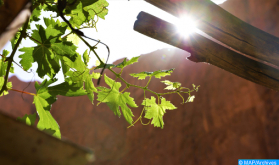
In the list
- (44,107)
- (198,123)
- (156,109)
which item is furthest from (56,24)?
(198,123)

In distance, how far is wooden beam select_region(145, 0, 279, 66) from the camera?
0.41 m

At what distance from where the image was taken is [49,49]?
0.51 metres

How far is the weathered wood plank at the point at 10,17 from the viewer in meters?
0.14

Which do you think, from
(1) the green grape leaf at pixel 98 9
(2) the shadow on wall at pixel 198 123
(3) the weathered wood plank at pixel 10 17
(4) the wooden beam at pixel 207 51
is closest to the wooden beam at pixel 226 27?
(4) the wooden beam at pixel 207 51

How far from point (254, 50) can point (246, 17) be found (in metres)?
5.66

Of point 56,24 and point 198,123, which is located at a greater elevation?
point 198,123

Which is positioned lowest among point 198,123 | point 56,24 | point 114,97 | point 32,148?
point 32,148

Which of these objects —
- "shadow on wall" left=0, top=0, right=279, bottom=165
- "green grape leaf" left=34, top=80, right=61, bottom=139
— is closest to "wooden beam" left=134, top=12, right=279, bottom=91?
"green grape leaf" left=34, top=80, right=61, bottom=139

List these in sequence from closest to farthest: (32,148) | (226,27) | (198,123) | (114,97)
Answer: (32,148) → (226,27) → (114,97) → (198,123)

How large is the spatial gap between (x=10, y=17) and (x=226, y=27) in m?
0.46

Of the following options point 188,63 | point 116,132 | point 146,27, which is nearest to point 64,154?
point 146,27

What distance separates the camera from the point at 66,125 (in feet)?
29.0

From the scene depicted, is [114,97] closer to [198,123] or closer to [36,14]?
[36,14]

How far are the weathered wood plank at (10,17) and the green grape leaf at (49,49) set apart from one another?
1.18ft
